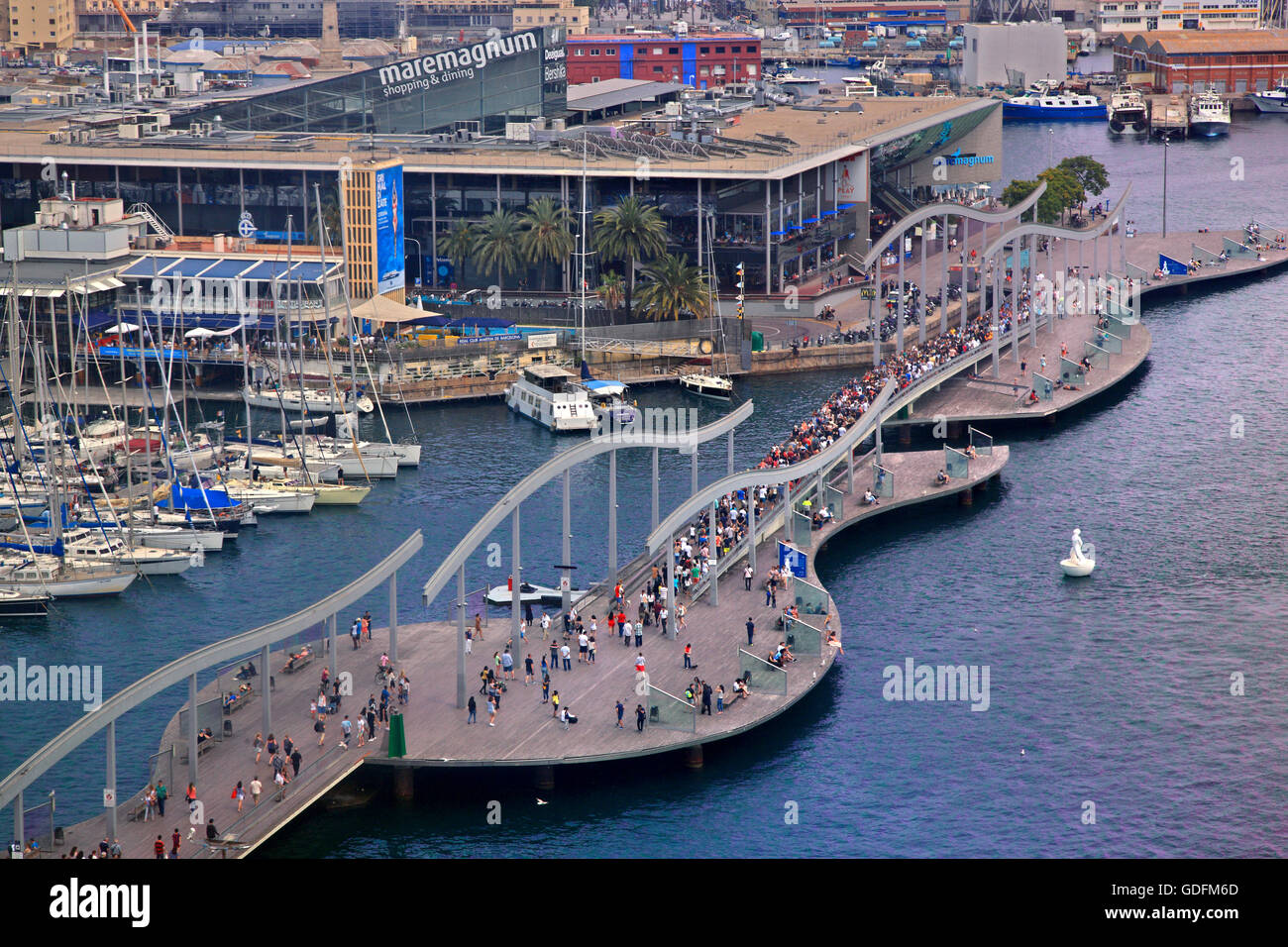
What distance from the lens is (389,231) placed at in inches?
4983

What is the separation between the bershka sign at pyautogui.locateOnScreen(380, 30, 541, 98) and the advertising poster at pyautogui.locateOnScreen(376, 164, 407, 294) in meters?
19.1

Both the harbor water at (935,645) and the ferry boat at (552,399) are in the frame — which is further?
the ferry boat at (552,399)

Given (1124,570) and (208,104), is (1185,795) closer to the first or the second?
(1124,570)

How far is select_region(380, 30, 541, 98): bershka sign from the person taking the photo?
146 meters

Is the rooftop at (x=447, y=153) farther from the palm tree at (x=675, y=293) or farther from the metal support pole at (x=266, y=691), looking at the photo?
the metal support pole at (x=266, y=691)

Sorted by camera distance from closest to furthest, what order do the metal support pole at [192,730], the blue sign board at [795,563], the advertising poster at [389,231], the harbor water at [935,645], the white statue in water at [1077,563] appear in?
the metal support pole at [192,730] → the harbor water at [935,645] → the blue sign board at [795,563] → the white statue in water at [1077,563] → the advertising poster at [389,231]

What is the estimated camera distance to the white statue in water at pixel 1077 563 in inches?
3115

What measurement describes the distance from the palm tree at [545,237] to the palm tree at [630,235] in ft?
7.94

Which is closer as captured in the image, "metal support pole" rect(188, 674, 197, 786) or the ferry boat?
"metal support pole" rect(188, 674, 197, 786)

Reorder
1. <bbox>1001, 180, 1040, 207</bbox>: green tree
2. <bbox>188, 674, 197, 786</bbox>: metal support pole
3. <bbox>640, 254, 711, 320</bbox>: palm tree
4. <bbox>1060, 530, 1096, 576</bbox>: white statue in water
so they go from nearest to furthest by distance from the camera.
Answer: <bbox>188, 674, 197, 786</bbox>: metal support pole
<bbox>1060, 530, 1096, 576</bbox>: white statue in water
<bbox>640, 254, 711, 320</bbox>: palm tree
<bbox>1001, 180, 1040, 207</bbox>: green tree

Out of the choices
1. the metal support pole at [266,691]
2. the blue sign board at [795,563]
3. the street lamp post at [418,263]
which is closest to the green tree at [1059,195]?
the street lamp post at [418,263]

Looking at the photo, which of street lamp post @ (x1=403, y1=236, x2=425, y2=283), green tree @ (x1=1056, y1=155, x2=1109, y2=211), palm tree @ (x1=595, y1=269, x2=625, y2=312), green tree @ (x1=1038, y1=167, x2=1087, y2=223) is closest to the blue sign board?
palm tree @ (x1=595, y1=269, x2=625, y2=312)

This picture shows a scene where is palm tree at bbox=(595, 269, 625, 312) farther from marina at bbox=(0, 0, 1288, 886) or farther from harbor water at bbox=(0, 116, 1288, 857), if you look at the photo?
harbor water at bbox=(0, 116, 1288, 857)

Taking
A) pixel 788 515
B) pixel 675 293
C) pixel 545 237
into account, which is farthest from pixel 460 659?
pixel 545 237
